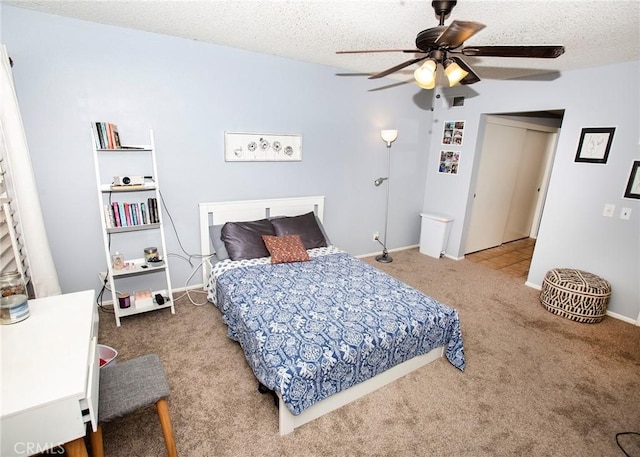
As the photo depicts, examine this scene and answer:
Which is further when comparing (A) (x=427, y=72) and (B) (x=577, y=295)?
(B) (x=577, y=295)

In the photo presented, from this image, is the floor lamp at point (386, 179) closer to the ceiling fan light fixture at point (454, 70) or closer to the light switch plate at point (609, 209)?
Result: the ceiling fan light fixture at point (454, 70)

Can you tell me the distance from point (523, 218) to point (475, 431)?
4.75 metres

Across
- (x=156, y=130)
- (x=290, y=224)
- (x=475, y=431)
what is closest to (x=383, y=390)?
(x=475, y=431)

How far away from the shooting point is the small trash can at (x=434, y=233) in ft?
14.3

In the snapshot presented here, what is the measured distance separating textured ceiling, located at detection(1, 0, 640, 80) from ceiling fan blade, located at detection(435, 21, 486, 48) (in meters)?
0.42

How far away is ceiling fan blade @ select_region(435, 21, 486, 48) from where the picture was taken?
1445 mm

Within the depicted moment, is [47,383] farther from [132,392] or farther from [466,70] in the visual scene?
[466,70]

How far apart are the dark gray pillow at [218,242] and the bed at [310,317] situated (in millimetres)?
11

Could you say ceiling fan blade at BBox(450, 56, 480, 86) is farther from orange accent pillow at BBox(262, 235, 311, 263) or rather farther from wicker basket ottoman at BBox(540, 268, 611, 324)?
wicker basket ottoman at BBox(540, 268, 611, 324)

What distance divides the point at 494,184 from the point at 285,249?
344 cm

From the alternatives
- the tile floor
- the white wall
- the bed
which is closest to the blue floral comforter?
the bed

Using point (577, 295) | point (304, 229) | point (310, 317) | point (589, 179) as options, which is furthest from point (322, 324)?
point (589, 179)

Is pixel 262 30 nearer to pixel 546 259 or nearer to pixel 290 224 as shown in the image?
pixel 290 224

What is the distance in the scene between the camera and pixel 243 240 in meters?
3.04
